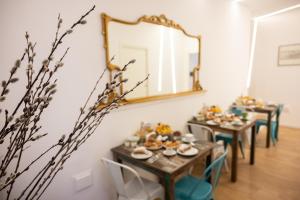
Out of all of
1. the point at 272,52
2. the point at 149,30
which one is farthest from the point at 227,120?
the point at 272,52

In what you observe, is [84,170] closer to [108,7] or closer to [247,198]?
[108,7]

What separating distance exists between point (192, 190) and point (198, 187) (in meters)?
0.12

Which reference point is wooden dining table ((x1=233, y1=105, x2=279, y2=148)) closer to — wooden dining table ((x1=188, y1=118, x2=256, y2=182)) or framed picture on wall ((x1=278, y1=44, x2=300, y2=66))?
wooden dining table ((x1=188, y1=118, x2=256, y2=182))

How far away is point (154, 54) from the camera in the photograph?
2.14 m

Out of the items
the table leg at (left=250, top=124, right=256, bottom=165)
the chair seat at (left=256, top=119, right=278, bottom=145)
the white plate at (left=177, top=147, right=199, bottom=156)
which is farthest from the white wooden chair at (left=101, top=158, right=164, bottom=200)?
the chair seat at (left=256, top=119, right=278, bottom=145)

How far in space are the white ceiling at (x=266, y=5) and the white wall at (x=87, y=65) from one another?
1.24 metres

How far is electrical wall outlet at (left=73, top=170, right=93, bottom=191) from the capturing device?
162 centimetres

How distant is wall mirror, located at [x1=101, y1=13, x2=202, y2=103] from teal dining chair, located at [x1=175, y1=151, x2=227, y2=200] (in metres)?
0.91

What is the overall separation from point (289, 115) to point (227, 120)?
2810mm

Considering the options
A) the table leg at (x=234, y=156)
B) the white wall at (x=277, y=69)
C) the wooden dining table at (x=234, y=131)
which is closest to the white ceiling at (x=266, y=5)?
the white wall at (x=277, y=69)

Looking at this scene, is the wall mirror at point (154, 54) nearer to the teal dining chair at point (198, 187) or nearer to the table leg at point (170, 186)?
the table leg at point (170, 186)

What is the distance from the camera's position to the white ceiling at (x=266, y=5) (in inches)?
139

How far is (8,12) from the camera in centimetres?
122

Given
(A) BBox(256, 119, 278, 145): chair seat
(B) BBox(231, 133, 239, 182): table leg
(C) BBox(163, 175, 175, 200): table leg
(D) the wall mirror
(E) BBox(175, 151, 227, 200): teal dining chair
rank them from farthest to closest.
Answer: (A) BBox(256, 119, 278, 145): chair seat → (B) BBox(231, 133, 239, 182): table leg → (D) the wall mirror → (E) BBox(175, 151, 227, 200): teal dining chair → (C) BBox(163, 175, 175, 200): table leg
